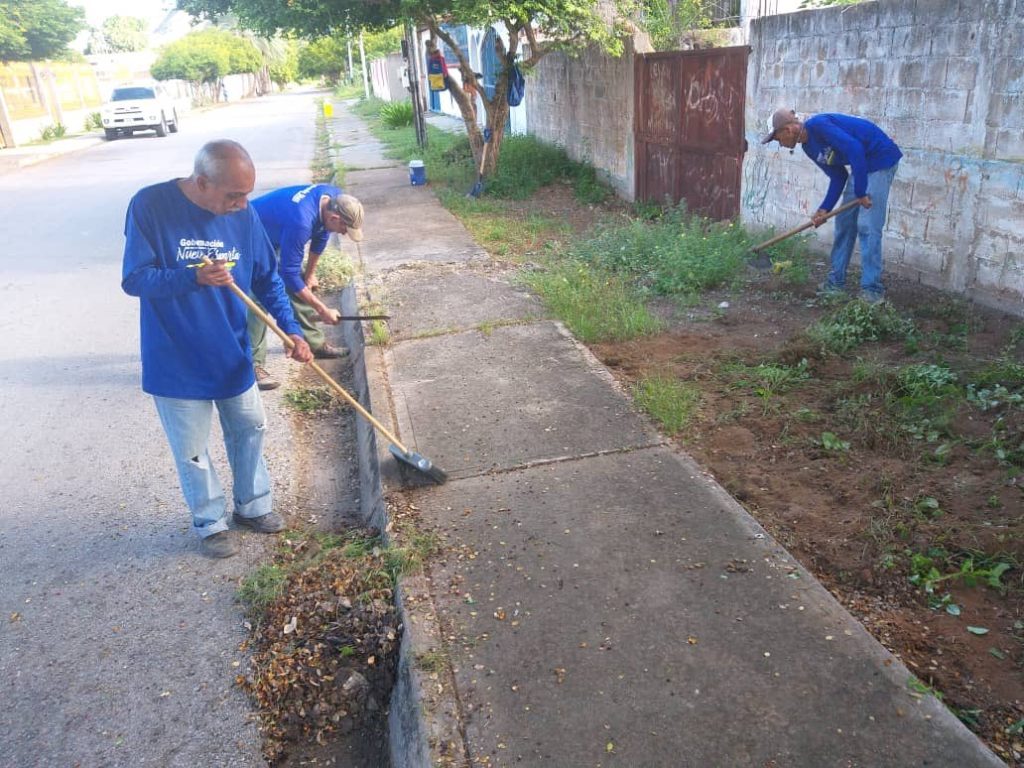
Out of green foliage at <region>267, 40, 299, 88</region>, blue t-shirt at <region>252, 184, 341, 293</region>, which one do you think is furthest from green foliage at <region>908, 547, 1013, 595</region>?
green foliage at <region>267, 40, 299, 88</region>

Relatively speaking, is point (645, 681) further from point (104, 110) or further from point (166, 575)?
point (104, 110)

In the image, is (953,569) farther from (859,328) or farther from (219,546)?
(219,546)

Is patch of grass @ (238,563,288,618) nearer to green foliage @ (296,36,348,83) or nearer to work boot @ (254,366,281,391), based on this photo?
work boot @ (254,366,281,391)

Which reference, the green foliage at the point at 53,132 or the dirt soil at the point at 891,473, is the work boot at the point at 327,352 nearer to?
the dirt soil at the point at 891,473

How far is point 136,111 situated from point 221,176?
26.6 meters

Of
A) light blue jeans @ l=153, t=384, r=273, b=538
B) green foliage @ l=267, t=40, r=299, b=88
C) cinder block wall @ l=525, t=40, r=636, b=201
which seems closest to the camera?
light blue jeans @ l=153, t=384, r=273, b=538

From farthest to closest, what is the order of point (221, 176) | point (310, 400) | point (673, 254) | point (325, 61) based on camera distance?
point (325, 61)
point (673, 254)
point (310, 400)
point (221, 176)

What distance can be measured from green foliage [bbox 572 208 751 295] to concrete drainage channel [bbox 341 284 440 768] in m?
2.97

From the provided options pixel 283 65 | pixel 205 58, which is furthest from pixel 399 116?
pixel 283 65

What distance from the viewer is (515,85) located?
11984mm

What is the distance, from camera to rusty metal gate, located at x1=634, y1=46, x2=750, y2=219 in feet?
28.0

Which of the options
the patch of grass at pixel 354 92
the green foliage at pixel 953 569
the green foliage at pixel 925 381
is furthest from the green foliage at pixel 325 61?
the green foliage at pixel 953 569

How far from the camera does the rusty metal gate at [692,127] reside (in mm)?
8547

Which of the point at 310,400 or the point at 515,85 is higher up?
the point at 515,85
